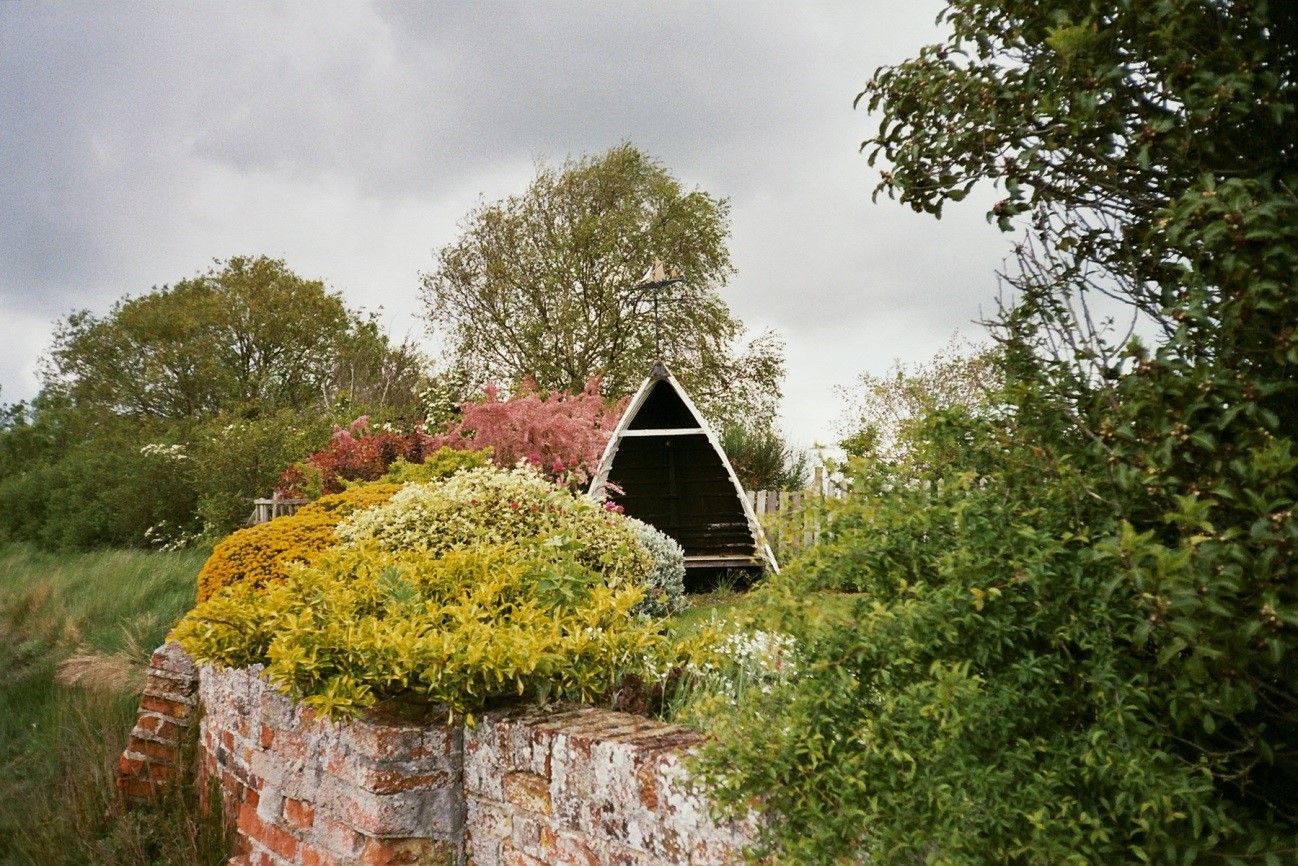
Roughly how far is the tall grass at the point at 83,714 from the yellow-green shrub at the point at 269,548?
2.74ft

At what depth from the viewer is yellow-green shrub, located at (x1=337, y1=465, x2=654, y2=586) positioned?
7.63 meters

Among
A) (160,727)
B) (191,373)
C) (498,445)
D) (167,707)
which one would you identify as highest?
(191,373)

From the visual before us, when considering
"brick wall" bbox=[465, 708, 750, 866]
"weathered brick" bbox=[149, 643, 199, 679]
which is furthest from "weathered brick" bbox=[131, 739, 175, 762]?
"brick wall" bbox=[465, 708, 750, 866]

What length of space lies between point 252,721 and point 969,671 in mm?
4142

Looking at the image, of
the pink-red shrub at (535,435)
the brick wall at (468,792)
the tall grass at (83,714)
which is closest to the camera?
the brick wall at (468,792)

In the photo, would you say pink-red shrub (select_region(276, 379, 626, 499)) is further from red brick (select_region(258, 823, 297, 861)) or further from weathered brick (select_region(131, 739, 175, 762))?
red brick (select_region(258, 823, 297, 861))

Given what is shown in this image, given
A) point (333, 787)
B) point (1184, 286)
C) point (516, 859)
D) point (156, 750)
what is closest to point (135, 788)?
point (156, 750)

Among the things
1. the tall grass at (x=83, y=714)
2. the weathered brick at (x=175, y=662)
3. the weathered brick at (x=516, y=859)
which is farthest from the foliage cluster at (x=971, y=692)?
the weathered brick at (x=175, y=662)

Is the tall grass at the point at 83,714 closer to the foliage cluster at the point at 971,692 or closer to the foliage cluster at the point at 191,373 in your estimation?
the foliage cluster at the point at 971,692

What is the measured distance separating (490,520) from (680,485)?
249 inches

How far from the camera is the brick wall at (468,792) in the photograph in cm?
321

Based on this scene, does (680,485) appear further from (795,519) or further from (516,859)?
(795,519)

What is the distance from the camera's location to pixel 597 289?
920 inches

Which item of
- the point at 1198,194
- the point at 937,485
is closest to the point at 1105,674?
the point at 937,485
